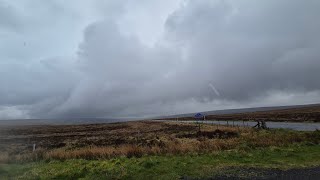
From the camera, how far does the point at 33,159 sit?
85.5 feet

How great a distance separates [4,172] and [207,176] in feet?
37.1

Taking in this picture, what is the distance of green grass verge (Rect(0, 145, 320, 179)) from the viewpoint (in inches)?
736

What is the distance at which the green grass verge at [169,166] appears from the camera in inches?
736

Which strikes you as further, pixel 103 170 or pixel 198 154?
pixel 198 154

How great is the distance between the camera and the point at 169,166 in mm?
20141

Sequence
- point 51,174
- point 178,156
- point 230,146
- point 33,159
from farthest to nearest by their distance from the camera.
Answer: point 230,146, point 33,159, point 178,156, point 51,174

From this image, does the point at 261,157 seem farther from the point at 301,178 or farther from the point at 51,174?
the point at 51,174

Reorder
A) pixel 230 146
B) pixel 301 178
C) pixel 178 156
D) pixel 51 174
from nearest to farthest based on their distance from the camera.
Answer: pixel 301 178, pixel 51 174, pixel 178 156, pixel 230 146

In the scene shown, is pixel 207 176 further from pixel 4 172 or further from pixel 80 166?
pixel 4 172

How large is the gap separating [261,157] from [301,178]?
6.16 metres

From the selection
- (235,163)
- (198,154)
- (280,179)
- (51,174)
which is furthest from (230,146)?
(51,174)

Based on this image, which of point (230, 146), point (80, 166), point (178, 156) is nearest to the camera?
point (80, 166)

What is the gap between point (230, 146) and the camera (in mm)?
27922

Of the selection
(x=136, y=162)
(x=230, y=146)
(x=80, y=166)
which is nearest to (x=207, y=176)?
(x=136, y=162)
